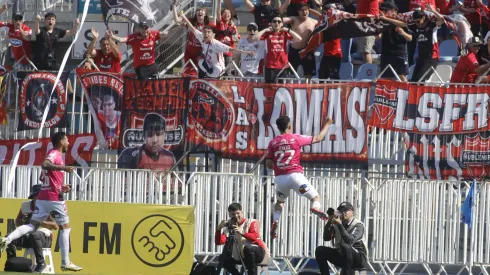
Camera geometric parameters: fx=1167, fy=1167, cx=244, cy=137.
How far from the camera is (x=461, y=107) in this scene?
1789cm

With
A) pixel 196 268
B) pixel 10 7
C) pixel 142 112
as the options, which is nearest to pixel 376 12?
pixel 142 112

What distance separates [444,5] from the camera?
2130 centimetres

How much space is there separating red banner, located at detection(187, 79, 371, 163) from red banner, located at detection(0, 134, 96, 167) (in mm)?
1703

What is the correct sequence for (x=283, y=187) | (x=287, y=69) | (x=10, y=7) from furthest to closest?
(x=10, y=7) < (x=287, y=69) < (x=283, y=187)

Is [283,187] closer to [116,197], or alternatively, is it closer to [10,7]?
[116,197]

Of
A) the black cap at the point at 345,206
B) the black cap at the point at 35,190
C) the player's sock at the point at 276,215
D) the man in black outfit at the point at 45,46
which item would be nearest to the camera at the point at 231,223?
the player's sock at the point at 276,215

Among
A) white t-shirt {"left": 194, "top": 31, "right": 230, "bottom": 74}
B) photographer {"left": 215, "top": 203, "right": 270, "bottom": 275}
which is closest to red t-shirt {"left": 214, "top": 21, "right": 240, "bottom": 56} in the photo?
white t-shirt {"left": 194, "top": 31, "right": 230, "bottom": 74}

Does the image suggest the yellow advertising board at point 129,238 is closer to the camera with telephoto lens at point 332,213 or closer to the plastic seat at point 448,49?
Result: the camera with telephoto lens at point 332,213

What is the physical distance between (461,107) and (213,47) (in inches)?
169

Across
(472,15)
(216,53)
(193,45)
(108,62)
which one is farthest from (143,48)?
(472,15)

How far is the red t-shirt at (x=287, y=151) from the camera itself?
53.2ft

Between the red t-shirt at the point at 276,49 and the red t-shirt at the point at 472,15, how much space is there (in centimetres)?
359

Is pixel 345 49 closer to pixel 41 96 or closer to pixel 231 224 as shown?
pixel 41 96

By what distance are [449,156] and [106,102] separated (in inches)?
215
